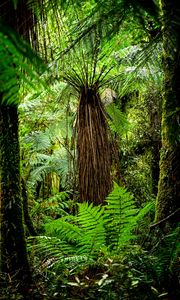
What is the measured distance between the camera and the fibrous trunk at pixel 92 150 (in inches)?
155

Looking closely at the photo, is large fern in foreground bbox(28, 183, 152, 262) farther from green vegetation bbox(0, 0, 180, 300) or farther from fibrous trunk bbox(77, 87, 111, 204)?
fibrous trunk bbox(77, 87, 111, 204)

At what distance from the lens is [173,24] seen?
1286 millimetres

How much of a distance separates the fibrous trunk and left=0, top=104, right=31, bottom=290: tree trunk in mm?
2200

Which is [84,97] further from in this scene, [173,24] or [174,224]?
[173,24]

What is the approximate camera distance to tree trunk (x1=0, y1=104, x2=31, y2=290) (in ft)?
5.24

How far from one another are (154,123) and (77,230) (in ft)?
12.7

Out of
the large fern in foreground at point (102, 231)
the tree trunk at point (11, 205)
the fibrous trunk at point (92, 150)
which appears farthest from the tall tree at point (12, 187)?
the fibrous trunk at point (92, 150)

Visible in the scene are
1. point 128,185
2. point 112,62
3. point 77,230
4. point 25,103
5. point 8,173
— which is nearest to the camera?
point 8,173

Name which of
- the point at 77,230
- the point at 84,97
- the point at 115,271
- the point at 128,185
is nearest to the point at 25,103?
the point at 84,97

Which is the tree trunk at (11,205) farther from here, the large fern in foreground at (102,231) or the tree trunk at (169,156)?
the tree trunk at (169,156)

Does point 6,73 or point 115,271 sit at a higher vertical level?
point 6,73

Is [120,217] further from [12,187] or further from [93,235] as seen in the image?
[12,187]

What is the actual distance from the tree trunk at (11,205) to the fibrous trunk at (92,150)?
2.20 m

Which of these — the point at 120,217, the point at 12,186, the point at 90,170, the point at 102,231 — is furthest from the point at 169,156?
the point at 90,170
